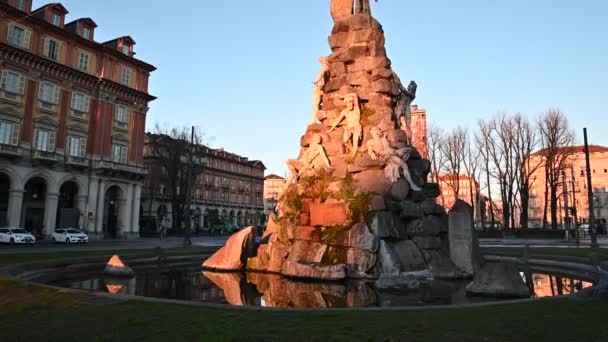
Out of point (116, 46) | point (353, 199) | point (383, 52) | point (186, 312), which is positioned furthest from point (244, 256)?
point (116, 46)

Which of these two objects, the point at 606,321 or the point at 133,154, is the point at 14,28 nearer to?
the point at 133,154

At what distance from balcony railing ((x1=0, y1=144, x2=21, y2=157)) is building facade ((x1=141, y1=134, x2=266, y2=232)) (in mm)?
32712

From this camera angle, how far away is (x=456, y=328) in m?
5.89

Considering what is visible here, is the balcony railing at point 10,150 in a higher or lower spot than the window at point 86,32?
lower

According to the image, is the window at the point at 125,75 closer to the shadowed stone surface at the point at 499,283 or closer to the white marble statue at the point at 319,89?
the white marble statue at the point at 319,89

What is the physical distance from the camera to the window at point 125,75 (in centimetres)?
4949

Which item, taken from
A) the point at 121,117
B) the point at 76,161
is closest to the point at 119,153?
the point at 121,117

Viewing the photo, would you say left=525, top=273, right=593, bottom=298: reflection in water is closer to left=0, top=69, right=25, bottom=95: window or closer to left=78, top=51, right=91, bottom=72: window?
left=0, top=69, right=25, bottom=95: window

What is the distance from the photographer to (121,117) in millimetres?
49250

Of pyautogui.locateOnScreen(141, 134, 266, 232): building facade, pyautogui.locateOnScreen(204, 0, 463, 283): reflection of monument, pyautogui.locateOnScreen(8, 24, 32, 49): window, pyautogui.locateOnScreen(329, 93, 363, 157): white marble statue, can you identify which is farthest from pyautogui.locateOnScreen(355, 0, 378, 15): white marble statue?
pyautogui.locateOnScreen(141, 134, 266, 232): building facade

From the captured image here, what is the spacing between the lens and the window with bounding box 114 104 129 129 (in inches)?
1917

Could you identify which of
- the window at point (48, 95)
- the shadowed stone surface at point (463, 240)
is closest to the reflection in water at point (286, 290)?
the shadowed stone surface at point (463, 240)

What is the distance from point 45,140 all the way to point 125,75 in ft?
41.5

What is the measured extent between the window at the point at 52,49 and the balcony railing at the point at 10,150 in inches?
395
